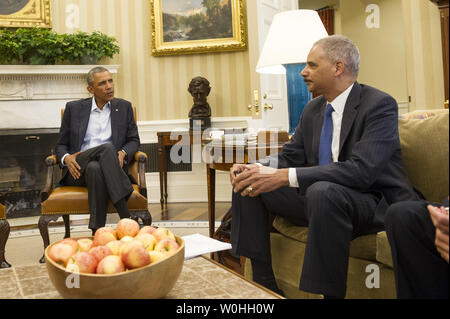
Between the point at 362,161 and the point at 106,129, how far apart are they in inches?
94.4

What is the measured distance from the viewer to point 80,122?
11.6 feet

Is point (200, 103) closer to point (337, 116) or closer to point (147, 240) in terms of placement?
point (337, 116)

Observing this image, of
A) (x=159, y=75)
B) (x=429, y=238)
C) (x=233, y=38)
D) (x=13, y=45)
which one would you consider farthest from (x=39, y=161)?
(x=429, y=238)

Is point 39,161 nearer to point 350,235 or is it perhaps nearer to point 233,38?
point 233,38

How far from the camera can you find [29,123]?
5.28 m

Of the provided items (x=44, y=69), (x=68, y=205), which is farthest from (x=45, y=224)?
(x=44, y=69)

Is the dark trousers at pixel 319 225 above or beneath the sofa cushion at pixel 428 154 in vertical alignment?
beneath

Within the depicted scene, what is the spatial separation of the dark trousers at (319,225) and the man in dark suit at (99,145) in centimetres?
132

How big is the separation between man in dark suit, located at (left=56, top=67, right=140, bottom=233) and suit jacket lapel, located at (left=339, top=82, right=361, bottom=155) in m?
1.66

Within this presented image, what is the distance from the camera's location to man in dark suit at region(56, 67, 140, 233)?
3043 millimetres

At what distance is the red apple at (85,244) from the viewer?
1.27m

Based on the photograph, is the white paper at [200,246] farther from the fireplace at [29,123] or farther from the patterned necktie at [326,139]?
the fireplace at [29,123]

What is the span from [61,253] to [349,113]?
1.29m

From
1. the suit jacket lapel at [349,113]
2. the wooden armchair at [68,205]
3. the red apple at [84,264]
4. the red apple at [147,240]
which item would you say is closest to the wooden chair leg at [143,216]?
the wooden armchair at [68,205]
